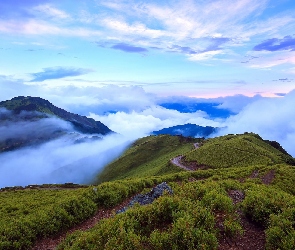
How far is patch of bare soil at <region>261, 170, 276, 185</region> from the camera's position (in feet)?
138

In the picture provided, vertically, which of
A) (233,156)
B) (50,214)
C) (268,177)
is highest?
(268,177)

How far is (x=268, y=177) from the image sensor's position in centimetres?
Result: 4562

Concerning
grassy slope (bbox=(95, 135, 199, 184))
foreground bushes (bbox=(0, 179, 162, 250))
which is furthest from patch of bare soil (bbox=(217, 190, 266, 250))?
grassy slope (bbox=(95, 135, 199, 184))

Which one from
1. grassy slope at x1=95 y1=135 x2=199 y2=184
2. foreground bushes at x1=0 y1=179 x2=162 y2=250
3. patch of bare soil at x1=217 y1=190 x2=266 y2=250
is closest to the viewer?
patch of bare soil at x1=217 y1=190 x2=266 y2=250

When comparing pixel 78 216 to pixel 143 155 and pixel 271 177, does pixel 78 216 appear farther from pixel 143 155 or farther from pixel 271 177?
pixel 143 155

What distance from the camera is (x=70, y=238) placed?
1948cm

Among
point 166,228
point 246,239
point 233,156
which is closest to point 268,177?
point 246,239

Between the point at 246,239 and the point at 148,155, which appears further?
the point at 148,155

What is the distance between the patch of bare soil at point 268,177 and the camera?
42084mm

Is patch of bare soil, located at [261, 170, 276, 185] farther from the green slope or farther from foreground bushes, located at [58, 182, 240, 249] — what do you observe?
the green slope

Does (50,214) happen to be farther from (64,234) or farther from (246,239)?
(246,239)

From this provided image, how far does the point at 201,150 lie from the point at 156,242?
88.5 m

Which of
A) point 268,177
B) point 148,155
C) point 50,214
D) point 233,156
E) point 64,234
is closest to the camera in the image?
point 64,234

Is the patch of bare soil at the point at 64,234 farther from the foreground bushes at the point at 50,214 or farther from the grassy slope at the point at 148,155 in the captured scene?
the grassy slope at the point at 148,155
